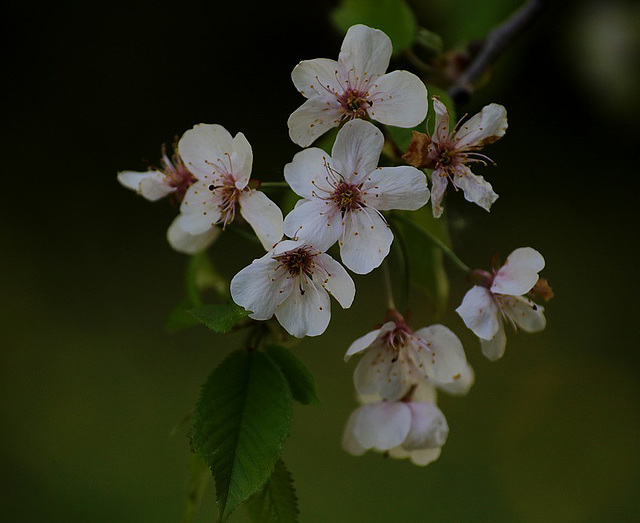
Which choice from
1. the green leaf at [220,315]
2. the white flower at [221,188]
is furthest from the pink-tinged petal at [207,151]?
the green leaf at [220,315]

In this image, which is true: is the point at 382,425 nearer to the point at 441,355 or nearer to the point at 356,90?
the point at 441,355

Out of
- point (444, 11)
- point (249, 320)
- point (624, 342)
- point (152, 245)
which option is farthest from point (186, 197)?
point (624, 342)

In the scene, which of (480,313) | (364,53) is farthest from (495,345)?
(364,53)

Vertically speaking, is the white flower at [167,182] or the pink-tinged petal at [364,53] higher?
the pink-tinged petal at [364,53]

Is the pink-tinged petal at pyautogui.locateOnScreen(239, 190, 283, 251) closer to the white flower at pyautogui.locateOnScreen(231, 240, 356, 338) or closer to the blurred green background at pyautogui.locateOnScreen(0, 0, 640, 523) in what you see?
the white flower at pyautogui.locateOnScreen(231, 240, 356, 338)

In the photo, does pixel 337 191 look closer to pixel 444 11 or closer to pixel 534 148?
pixel 444 11

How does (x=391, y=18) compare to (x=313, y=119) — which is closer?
(x=313, y=119)

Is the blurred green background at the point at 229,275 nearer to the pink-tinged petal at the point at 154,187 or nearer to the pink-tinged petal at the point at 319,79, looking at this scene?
the pink-tinged petal at the point at 154,187
